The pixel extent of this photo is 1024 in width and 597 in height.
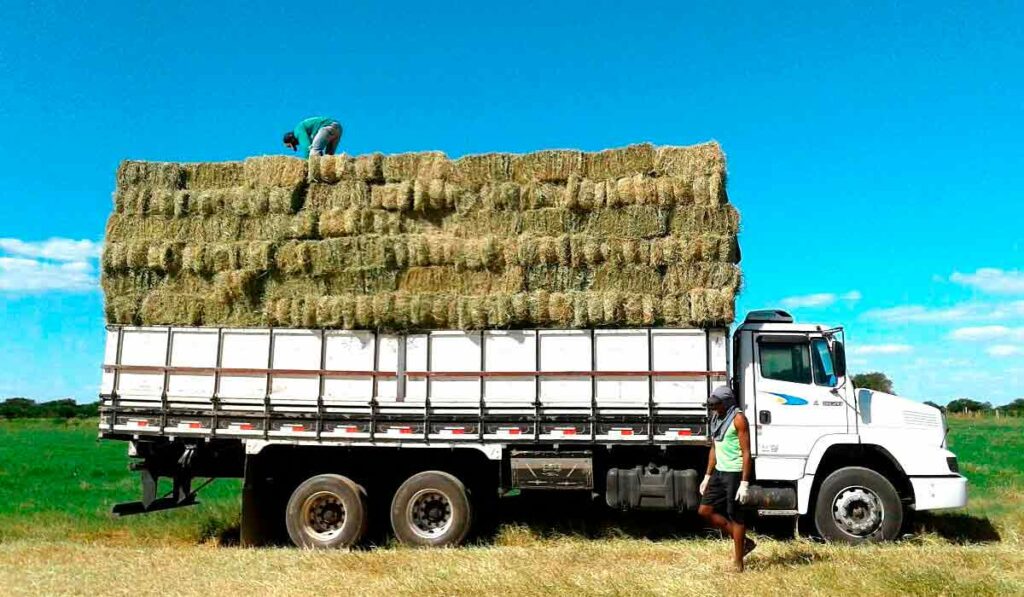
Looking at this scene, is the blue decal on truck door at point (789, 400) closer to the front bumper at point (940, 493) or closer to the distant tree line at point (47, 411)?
the front bumper at point (940, 493)

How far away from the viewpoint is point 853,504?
30.6 ft

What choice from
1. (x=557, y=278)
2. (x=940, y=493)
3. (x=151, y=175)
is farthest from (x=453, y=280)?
(x=940, y=493)

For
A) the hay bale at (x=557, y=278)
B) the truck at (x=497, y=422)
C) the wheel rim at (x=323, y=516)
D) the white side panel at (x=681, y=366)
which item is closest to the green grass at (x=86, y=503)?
the truck at (x=497, y=422)

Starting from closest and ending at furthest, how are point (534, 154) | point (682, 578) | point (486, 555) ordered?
point (682, 578)
point (486, 555)
point (534, 154)

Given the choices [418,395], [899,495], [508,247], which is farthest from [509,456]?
[899,495]

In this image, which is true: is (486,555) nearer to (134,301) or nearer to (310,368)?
(310,368)

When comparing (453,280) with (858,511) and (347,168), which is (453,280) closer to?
(347,168)

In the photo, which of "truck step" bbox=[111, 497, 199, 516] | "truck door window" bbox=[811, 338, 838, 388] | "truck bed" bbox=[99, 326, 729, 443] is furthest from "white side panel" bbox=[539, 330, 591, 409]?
"truck step" bbox=[111, 497, 199, 516]

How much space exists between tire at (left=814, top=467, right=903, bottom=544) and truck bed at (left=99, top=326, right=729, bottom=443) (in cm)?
160

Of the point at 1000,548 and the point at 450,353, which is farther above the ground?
the point at 450,353

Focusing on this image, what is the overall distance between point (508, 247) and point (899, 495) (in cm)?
541

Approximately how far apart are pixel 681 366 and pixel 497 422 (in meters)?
2.24

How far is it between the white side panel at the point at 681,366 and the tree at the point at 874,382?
203cm

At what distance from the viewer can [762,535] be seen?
1005 cm
